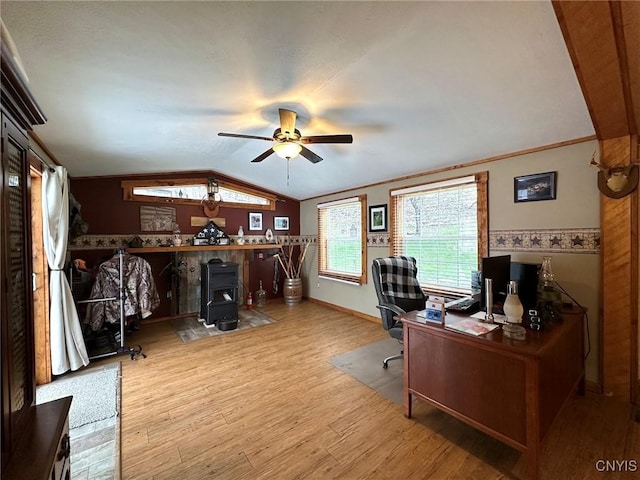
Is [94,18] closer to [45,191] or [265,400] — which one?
[45,191]

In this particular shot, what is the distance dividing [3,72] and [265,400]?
2.40 meters

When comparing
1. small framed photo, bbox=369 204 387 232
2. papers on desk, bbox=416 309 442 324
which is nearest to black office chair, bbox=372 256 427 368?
papers on desk, bbox=416 309 442 324

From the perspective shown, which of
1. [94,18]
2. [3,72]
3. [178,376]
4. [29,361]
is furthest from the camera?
[178,376]

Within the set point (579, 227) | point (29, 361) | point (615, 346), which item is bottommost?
point (615, 346)

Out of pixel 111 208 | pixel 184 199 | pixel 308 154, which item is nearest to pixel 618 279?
pixel 308 154

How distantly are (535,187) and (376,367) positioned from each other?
235 centimetres

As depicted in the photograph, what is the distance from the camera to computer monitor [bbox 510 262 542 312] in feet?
7.14

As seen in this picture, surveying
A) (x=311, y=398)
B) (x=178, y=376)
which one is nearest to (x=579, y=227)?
(x=311, y=398)

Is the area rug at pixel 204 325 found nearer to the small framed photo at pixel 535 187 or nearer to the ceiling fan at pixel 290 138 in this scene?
the ceiling fan at pixel 290 138

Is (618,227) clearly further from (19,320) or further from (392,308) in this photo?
(19,320)

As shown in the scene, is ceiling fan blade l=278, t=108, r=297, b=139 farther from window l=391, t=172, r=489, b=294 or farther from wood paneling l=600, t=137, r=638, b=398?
wood paneling l=600, t=137, r=638, b=398

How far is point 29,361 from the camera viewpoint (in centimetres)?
107

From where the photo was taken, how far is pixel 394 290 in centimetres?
282

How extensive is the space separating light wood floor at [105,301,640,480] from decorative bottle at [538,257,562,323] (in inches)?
30.9
